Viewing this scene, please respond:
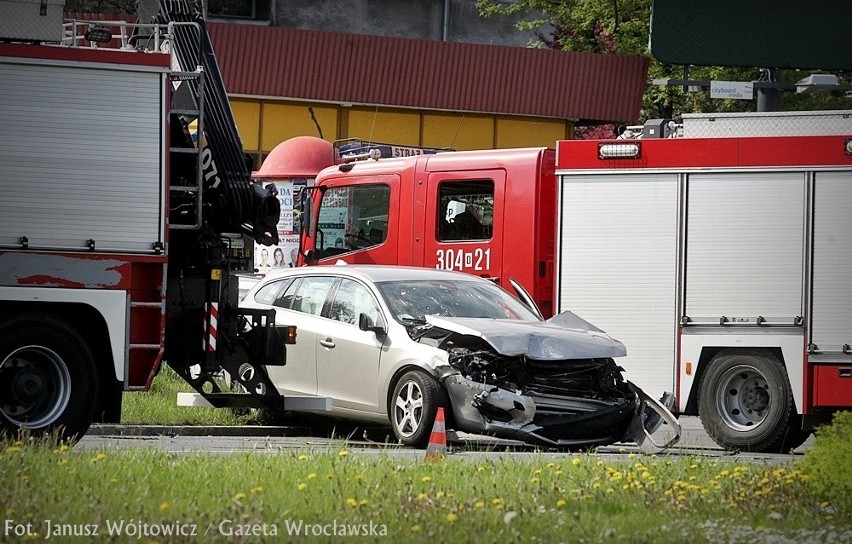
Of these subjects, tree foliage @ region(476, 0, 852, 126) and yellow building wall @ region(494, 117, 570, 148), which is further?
yellow building wall @ region(494, 117, 570, 148)

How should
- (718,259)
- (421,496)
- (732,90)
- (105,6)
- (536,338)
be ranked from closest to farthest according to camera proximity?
(421,496)
(536,338)
(718,259)
(732,90)
(105,6)

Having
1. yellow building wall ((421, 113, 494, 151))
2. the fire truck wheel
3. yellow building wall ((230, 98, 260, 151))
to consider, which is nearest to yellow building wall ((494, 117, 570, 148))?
yellow building wall ((421, 113, 494, 151))

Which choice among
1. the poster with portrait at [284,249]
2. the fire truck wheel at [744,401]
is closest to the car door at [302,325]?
the fire truck wheel at [744,401]

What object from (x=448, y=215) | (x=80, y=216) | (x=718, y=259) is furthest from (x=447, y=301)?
(x=80, y=216)

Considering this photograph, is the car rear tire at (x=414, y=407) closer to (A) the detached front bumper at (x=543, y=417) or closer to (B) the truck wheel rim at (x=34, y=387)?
(A) the detached front bumper at (x=543, y=417)

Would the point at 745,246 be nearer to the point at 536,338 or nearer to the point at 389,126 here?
the point at 536,338

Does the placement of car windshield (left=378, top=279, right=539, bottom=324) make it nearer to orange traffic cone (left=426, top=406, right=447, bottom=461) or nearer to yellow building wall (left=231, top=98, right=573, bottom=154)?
orange traffic cone (left=426, top=406, right=447, bottom=461)

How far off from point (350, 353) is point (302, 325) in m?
0.86

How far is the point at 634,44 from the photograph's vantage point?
36.5 m

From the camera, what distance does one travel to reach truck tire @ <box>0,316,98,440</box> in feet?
35.3

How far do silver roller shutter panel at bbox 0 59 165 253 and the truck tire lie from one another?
2.14 ft

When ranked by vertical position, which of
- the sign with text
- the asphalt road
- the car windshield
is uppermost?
the sign with text

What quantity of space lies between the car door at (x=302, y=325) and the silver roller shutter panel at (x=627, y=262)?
2.42 metres

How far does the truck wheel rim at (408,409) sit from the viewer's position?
486 inches
